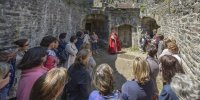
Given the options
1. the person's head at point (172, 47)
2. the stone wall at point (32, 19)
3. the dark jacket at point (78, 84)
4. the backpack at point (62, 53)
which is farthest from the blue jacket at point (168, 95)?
the backpack at point (62, 53)

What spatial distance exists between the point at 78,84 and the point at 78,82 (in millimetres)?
33

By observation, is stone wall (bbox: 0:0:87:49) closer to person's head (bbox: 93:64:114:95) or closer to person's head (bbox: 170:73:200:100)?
person's head (bbox: 93:64:114:95)

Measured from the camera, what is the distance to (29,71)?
279 cm

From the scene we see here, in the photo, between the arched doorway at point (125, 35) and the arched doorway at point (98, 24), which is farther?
the arched doorway at point (125, 35)

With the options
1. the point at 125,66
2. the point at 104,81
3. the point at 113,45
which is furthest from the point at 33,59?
the point at 113,45

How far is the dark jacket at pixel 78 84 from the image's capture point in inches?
129

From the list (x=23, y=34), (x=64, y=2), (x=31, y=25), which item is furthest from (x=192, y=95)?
(x=64, y=2)

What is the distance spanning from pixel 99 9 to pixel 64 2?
5.01 m

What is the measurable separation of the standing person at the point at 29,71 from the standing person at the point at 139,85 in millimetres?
1071

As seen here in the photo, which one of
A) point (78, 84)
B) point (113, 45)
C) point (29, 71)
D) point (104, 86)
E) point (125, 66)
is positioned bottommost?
point (125, 66)

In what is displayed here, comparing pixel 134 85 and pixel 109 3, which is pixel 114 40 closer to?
pixel 109 3

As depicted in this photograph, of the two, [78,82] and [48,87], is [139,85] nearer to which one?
[78,82]

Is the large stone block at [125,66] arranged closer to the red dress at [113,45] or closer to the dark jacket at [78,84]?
the red dress at [113,45]

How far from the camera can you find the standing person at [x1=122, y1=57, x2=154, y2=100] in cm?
286
